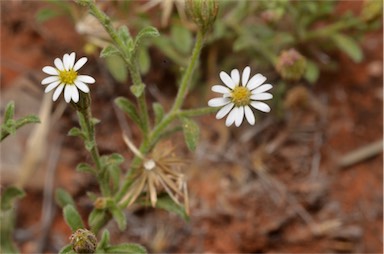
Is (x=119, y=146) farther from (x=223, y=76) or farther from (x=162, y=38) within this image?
(x=223, y=76)

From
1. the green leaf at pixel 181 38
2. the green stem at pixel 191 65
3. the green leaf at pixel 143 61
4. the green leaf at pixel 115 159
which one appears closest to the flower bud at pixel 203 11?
the green stem at pixel 191 65

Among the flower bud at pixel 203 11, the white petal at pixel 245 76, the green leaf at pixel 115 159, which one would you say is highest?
the flower bud at pixel 203 11

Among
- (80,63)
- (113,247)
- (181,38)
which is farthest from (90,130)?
(181,38)

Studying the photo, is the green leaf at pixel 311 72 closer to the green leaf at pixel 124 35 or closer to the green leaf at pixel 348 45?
the green leaf at pixel 348 45

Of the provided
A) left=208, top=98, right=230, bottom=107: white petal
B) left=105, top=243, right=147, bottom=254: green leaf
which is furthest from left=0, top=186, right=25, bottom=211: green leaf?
left=208, top=98, right=230, bottom=107: white petal

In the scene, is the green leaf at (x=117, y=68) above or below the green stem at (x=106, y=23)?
above

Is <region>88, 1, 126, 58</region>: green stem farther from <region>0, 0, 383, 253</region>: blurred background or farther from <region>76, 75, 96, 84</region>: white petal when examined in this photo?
<region>0, 0, 383, 253</region>: blurred background
